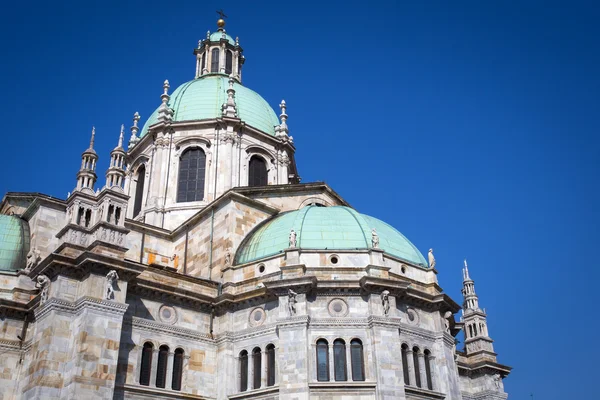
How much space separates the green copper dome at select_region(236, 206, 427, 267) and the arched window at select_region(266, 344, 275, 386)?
489cm

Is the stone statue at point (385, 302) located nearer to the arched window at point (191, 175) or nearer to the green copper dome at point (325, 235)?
the green copper dome at point (325, 235)

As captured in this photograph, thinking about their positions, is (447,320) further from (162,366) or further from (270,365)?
(162,366)

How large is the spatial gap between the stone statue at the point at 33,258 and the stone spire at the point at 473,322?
1057 inches

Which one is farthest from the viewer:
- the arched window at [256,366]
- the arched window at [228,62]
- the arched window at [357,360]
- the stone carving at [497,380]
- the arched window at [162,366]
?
the arched window at [228,62]

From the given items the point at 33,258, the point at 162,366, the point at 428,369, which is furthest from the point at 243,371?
the point at 33,258

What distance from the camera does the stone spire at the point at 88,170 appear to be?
3143cm

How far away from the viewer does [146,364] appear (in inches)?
1177

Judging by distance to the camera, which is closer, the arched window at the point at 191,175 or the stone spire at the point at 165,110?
the arched window at the point at 191,175

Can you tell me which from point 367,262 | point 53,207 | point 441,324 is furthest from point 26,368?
point 441,324

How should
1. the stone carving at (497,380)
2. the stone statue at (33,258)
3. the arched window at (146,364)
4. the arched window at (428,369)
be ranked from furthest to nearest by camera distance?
the stone carving at (497,380)
the stone statue at (33,258)
the arched window at (428,369)
the arched window at (146,364)

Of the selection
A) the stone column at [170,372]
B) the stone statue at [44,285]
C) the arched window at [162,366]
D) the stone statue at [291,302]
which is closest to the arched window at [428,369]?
the stone statue at [291,302]

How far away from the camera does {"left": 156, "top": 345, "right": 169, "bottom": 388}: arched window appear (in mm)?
30047

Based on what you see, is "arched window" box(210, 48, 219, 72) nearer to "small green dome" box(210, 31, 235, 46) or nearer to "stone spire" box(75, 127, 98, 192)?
"small green dome" box(210, 31, 235, 46)

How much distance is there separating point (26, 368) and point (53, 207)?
34.2 ft
